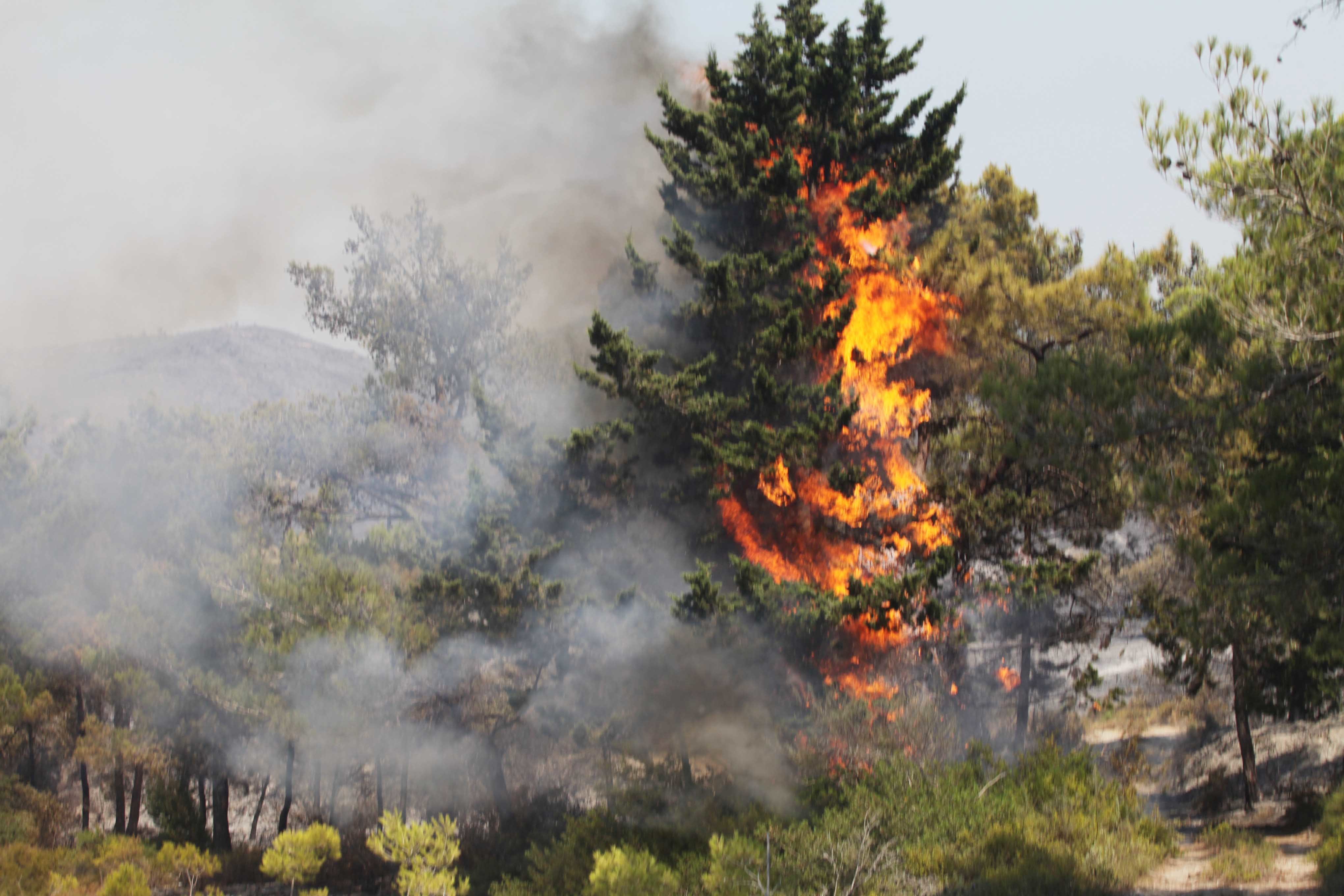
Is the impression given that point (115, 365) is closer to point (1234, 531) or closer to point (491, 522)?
point (491, 522)

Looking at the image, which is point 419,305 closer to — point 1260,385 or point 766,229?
point 766,229

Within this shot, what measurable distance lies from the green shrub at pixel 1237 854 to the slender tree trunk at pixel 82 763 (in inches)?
842

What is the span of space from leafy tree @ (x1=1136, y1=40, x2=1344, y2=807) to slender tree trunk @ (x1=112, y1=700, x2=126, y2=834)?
20691 mm

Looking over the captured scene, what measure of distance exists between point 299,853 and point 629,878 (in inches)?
299

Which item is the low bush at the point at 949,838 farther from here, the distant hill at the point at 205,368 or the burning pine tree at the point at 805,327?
the distant hill at the point at 205,368

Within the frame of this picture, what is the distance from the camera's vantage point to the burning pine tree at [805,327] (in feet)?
52.4

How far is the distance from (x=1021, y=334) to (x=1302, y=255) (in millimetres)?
7389

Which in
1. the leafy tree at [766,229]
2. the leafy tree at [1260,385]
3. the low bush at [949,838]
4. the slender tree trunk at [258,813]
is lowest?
the slender tree trunk at [258,813]

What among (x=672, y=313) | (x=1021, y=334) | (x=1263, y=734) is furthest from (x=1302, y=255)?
(x=1263, y=734)

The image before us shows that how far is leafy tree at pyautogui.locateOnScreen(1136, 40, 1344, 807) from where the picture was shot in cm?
766

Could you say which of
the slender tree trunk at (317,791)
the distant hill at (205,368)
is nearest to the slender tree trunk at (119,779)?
the slender tree trunk at (317,791)

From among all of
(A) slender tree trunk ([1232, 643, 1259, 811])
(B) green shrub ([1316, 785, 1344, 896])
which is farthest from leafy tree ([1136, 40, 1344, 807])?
(A) slender tree trunk ([1232, 643, 1259, 811])

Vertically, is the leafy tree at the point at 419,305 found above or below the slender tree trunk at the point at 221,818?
above

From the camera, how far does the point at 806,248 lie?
16.7m
